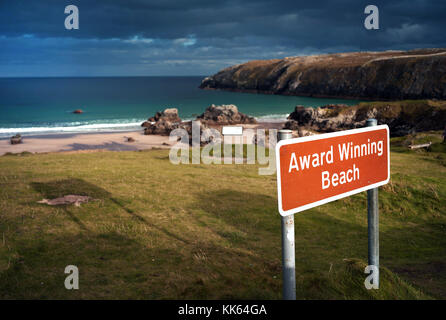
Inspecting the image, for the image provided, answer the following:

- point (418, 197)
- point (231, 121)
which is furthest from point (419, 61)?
point (418, 197)

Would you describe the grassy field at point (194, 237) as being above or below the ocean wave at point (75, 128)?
below

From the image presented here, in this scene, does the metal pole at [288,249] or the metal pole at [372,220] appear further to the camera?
the metal pole at [372,220]

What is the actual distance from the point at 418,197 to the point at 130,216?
9238 millimetres

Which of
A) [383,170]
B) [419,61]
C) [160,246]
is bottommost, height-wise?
[160,246]

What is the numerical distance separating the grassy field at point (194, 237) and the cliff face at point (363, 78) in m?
98.9

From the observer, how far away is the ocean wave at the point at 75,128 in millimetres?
56406

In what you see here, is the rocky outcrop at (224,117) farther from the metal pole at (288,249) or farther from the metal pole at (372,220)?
the metal pole at (288,249)

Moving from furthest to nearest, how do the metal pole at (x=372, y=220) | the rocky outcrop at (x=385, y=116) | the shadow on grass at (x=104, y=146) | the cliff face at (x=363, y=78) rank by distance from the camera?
the cliff face at (x=363, y=78)
the rocky outcrop at (x=385, y=116)
the shadow on grass at (x=104, y=146)
the metal pole at (x=372, y=220)

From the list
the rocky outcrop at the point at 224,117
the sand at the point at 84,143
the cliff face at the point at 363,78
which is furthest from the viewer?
the cliff face at the point at 363,78

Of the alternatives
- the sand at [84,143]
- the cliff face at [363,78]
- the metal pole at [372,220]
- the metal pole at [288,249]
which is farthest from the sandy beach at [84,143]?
the cliff face at [363,78]

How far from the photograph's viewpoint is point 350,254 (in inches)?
316

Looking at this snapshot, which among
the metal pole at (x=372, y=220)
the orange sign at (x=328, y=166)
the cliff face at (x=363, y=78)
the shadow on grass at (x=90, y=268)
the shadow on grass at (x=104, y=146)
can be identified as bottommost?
the shadow on grass at (x=104, y=146)

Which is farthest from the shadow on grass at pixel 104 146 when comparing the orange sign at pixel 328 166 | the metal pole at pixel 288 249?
the metal pole at pixel 288 249
